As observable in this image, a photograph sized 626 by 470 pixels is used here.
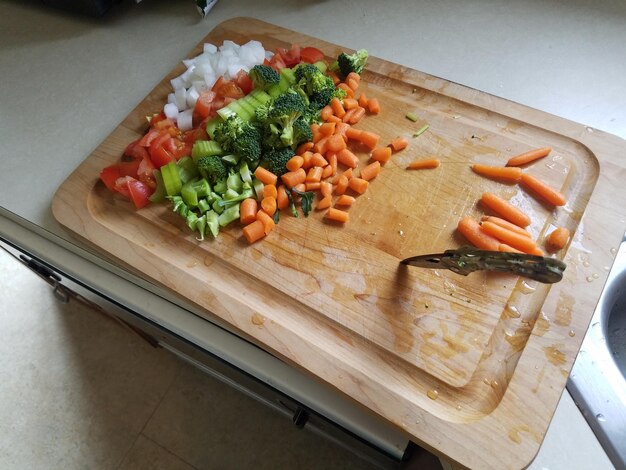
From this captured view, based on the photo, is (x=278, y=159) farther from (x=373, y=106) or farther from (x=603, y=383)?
(x=603, y=383)

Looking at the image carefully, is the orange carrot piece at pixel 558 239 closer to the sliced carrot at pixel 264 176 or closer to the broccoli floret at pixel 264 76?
the sliced carrot at pixel 264 176

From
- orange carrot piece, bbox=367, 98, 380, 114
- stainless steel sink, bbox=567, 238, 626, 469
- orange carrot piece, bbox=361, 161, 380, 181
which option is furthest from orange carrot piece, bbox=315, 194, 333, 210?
stainless steel sink, bbox=567, 238, 626, 469

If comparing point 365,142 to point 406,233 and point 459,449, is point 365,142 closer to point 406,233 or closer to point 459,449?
point 406,233

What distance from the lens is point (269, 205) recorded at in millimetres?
1271

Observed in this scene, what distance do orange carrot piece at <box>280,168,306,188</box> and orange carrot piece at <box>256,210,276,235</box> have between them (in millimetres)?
118

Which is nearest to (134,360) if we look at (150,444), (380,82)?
(150,444)

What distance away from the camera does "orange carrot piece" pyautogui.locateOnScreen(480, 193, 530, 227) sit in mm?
1229

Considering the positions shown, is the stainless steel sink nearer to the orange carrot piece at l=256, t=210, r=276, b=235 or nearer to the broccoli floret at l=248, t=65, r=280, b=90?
the orange carrot piece at l=256, t=210, r=276, b=235

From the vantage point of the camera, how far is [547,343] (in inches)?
42.3

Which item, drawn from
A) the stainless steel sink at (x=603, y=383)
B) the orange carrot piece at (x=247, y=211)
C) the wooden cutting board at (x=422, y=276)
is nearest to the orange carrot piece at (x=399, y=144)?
the wooden cutting board at (x=422, y=276)

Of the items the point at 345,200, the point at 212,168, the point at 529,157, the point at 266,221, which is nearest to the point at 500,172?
the point at 529,157

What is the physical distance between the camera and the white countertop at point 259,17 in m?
1.44

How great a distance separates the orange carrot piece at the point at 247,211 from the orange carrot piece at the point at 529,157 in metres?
0.72

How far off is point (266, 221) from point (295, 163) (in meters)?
0.19
